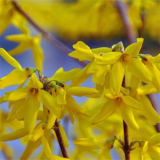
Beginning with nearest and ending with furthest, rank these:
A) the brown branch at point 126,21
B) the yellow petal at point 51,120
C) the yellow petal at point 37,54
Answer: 1. the yellow petal at point 51,120
2. the yellow petal at point 37,54
3. the brown branch at point 126,21

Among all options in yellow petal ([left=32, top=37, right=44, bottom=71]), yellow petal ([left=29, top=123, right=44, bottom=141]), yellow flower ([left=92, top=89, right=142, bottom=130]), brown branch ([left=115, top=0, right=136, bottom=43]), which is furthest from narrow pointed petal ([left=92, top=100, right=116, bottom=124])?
brown branch ([left=115, top=0, right=136, bottom=43])

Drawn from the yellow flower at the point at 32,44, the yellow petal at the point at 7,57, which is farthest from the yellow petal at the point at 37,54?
the yellow petal at the point at 7,57

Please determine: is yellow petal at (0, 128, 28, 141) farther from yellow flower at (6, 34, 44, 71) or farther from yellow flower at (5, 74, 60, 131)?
yellow flower at (6, 34, 44, 71)

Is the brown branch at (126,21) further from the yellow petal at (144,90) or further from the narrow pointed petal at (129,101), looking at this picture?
the narrow pointed petal at (129,101)

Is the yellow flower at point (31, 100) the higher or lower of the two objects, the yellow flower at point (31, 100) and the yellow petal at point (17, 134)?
the higher

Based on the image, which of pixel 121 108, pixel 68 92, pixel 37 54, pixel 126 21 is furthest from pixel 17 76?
pixel 126 21

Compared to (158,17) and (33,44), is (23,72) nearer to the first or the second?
(33,44)
